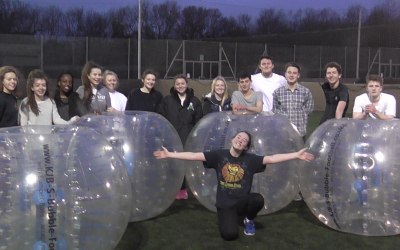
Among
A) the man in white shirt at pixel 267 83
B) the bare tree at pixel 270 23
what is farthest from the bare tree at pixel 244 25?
the man in white shirt at pixel 267 83

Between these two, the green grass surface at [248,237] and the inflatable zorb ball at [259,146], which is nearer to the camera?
the green grass surface at [248,237]

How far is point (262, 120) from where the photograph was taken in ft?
17.6

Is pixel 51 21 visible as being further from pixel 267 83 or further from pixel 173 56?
pixel 267 83

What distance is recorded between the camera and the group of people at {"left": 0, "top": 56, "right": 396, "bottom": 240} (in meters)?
5.02

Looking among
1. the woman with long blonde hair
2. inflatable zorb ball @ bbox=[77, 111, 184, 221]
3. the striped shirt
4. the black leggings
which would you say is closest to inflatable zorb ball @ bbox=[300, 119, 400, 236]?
the black leggings

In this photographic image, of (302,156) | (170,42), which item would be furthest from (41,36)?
(302,156)

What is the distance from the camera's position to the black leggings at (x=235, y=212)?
16.2 ft

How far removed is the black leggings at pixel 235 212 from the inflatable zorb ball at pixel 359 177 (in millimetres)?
558

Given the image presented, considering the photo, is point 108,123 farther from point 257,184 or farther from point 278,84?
point 278,84

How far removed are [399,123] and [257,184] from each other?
4.75 ft

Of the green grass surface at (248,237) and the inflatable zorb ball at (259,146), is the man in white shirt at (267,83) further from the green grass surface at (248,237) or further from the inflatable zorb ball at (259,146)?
the green grass surface at (248,237)

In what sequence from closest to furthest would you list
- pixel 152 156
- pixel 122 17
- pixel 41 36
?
pixel 152 156, pixel 41 36, pixel 122 17

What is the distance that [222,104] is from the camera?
6477 millimetres

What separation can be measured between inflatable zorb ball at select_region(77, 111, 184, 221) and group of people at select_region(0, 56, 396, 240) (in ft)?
0.68
